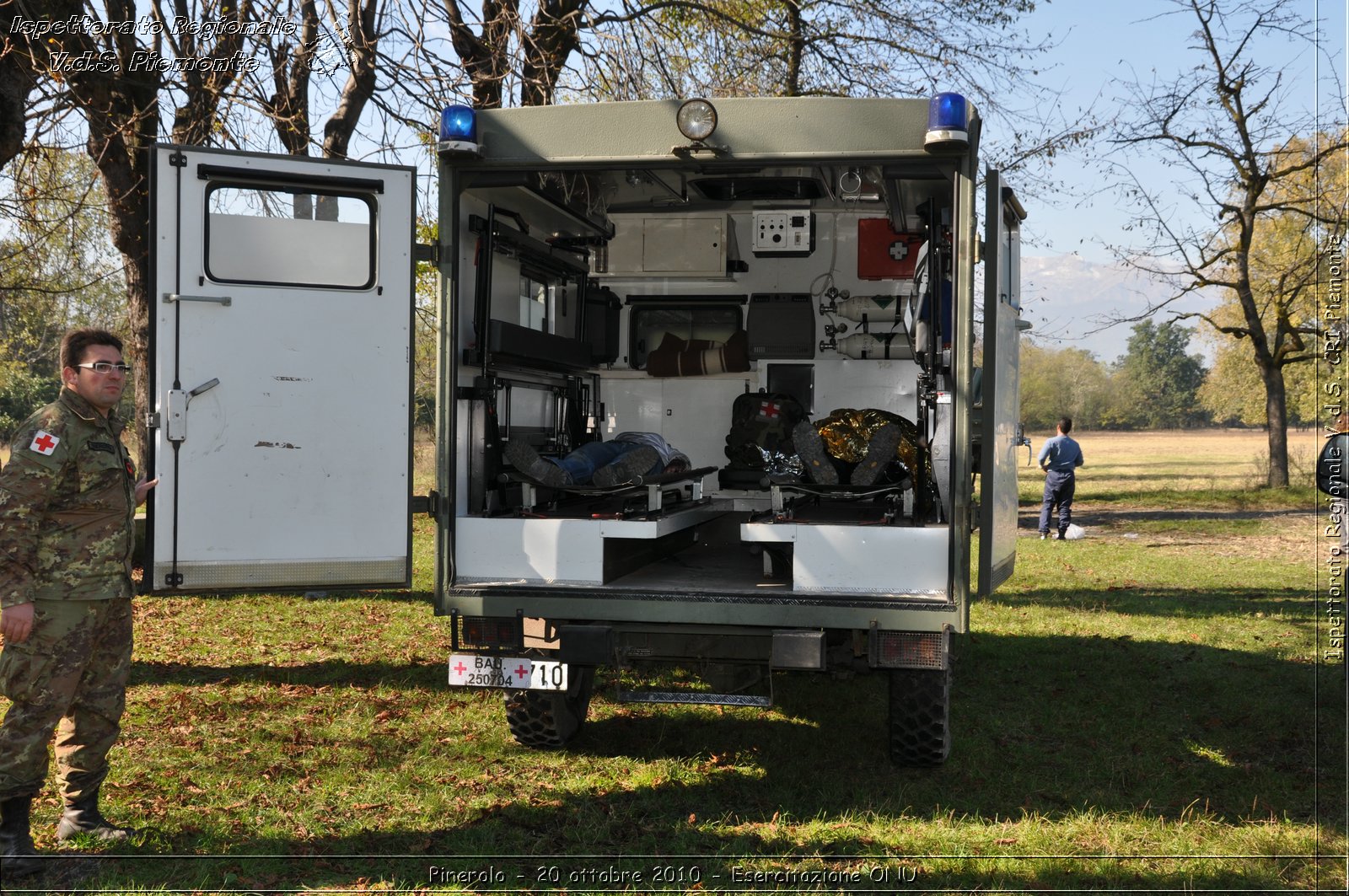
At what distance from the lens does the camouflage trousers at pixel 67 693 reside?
13.6ft

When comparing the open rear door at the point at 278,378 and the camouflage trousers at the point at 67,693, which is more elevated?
the open rear door at the point at 278,378

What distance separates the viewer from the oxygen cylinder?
8344 mm

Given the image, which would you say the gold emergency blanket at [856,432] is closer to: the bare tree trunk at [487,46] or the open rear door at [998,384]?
the open rear door at [998,384]

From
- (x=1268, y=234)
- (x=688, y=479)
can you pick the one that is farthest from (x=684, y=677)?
(x=1268, y=234)

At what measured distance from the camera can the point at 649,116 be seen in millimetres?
5129

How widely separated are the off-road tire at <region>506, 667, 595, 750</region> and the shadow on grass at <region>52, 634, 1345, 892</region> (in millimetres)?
104

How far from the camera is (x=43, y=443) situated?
13.8ft

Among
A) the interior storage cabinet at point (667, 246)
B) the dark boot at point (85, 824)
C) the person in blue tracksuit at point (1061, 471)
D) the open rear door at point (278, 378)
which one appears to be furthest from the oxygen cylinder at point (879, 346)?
the person in blue tracksuit at point (1061, 471)

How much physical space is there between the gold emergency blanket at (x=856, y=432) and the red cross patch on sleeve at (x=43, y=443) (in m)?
3.93

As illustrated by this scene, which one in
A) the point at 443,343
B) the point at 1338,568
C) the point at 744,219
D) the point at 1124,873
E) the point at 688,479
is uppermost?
the point at 744,219

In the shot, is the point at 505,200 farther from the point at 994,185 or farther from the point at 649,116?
the point at 994,185

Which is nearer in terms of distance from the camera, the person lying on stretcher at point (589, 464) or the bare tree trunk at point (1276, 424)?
the person lying on stretcher at point (589, 464)

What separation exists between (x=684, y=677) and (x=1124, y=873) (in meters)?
3.69

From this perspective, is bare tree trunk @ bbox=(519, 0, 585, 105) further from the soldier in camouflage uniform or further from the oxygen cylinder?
the soldier in camouflage uniform
